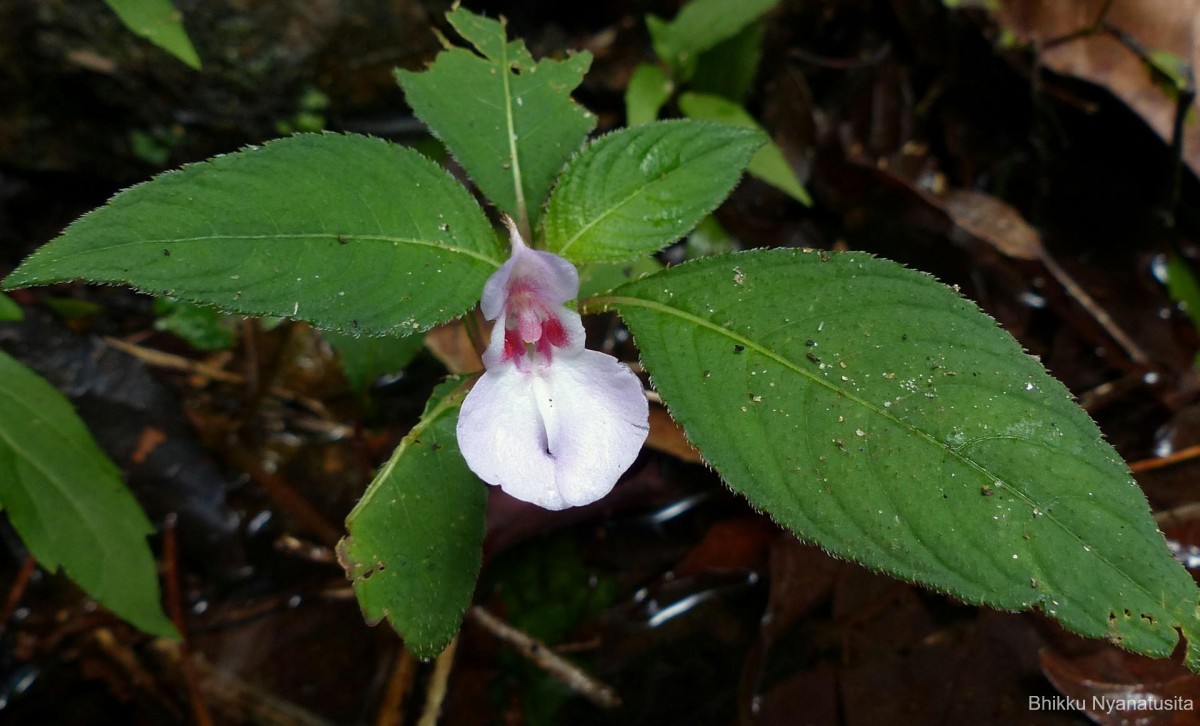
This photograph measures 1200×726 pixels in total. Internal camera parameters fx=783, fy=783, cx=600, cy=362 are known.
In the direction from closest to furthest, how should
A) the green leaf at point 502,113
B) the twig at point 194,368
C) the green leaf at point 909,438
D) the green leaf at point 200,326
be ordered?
1. the green leaf at point 909,438
2. the green leaf at point 502,113
3. the green leaf at point 200,326
4. the twig at point 194,368

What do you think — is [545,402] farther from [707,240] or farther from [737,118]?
[737,118]

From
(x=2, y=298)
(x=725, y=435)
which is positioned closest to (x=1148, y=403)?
(x=725, y=435)

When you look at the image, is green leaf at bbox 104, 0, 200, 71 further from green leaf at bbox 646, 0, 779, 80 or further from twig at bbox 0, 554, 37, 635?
twig at bbox 0, 554, 37, 635

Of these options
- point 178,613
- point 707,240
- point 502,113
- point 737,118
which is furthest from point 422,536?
point 737,118

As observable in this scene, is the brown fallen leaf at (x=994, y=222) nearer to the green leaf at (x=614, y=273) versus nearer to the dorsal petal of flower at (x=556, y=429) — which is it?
the green leaf at (x=614, y=273)

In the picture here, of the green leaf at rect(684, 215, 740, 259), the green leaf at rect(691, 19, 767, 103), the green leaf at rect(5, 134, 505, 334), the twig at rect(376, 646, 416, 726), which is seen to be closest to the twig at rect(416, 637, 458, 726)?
the twig at rect(376, 646, 416, 726)

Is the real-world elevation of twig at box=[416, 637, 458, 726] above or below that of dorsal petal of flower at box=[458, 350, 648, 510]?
below

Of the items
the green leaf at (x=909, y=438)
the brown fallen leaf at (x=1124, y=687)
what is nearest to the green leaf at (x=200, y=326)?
the green leaf at (x=909, y=438)
